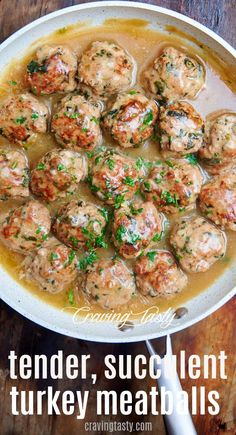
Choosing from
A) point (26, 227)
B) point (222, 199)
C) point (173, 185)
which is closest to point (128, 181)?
point (173, 185)

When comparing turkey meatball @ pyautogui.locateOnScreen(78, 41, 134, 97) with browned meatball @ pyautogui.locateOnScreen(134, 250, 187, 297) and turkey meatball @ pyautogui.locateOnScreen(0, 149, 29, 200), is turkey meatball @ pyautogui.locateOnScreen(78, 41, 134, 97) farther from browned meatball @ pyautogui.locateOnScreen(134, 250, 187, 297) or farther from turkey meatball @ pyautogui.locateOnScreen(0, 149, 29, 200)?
browned meatball @ pyautogui.locateOnScreen(134, 250, 187, 297)

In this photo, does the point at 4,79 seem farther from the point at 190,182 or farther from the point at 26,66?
the point at 190,182

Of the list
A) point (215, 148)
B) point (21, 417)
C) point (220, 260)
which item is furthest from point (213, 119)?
point (21, 417)

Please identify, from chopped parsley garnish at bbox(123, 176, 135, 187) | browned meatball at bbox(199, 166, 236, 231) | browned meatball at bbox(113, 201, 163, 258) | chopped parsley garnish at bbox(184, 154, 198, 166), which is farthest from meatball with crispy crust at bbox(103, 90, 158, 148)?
browned meatball at bbox(199, 166, 236, 231)

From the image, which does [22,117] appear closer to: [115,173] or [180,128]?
[115,173]

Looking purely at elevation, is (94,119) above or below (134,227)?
above

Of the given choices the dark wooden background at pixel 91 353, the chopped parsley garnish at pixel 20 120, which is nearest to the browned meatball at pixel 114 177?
the chopped parsley garnish at pixel 20 120
